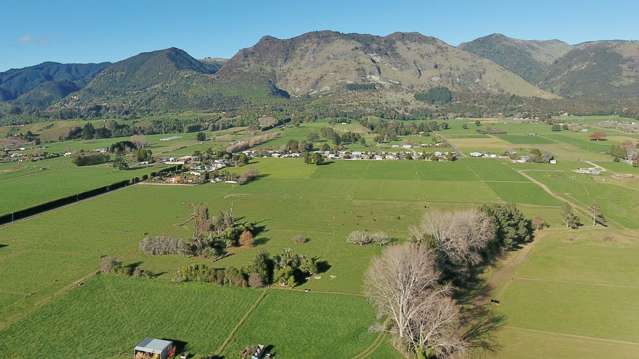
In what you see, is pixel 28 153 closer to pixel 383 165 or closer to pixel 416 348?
pixel 383 165

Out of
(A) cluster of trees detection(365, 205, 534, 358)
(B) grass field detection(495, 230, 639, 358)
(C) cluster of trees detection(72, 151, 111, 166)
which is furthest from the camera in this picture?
(C) cluster of trees detection(72, 151, 111, 166)

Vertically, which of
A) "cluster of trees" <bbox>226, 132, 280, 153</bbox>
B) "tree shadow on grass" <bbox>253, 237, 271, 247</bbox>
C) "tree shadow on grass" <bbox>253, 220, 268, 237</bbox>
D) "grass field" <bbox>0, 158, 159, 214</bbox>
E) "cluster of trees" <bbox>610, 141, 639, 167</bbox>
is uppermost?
"cluster of trees" <bbox>226, 132, 280, 153</bbox>

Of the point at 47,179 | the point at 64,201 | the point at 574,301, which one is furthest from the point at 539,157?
the point at 47,179

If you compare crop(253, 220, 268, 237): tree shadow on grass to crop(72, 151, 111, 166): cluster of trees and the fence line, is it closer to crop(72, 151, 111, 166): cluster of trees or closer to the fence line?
the fence line

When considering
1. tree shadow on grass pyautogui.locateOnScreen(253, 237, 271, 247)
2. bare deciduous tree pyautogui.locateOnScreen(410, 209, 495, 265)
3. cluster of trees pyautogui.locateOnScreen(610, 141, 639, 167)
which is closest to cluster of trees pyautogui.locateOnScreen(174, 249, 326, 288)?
tree shadow on grass pyautogui.locateOnScreen(253, 237, 271, 247)

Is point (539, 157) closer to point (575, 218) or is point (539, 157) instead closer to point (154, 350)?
point (575, 218)

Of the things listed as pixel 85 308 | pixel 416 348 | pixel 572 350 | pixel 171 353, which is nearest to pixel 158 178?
pixel 85 308
